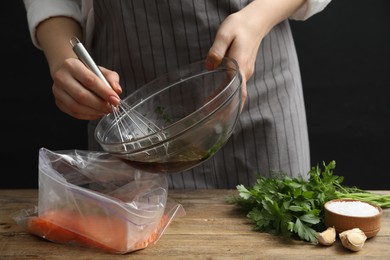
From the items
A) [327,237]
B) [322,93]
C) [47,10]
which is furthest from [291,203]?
[322,93]

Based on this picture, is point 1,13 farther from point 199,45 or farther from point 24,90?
point 199,45

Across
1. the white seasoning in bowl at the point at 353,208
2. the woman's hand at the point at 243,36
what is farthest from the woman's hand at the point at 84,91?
the white seasoning in bowl at the point at 353,208

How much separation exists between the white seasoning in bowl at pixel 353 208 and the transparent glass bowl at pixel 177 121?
0.69ft

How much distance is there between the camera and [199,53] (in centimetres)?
135

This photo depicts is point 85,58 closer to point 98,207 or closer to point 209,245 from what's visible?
point 98,207

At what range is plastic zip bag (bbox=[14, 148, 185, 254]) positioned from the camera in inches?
39.6

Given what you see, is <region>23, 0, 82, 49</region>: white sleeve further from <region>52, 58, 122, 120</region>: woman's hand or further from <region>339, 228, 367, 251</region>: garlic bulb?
<region>339, 228, 367, 251</region>: garlic bulb

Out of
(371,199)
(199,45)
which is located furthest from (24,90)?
(371,199)

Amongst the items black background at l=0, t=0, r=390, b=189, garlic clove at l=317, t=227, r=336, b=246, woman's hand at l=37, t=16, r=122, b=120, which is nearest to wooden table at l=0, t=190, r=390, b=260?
garlic clove at l=317, t=227, r=336, b=246

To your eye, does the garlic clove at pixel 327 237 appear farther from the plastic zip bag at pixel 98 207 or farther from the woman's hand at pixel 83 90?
the woman's hand at pixel 83 90

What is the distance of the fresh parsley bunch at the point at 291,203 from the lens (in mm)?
1037

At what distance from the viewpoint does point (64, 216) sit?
104 cm

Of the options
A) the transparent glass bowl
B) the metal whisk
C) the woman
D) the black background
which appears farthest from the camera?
the black background

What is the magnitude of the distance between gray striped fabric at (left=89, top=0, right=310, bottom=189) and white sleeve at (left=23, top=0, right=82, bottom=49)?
5 centimetres
